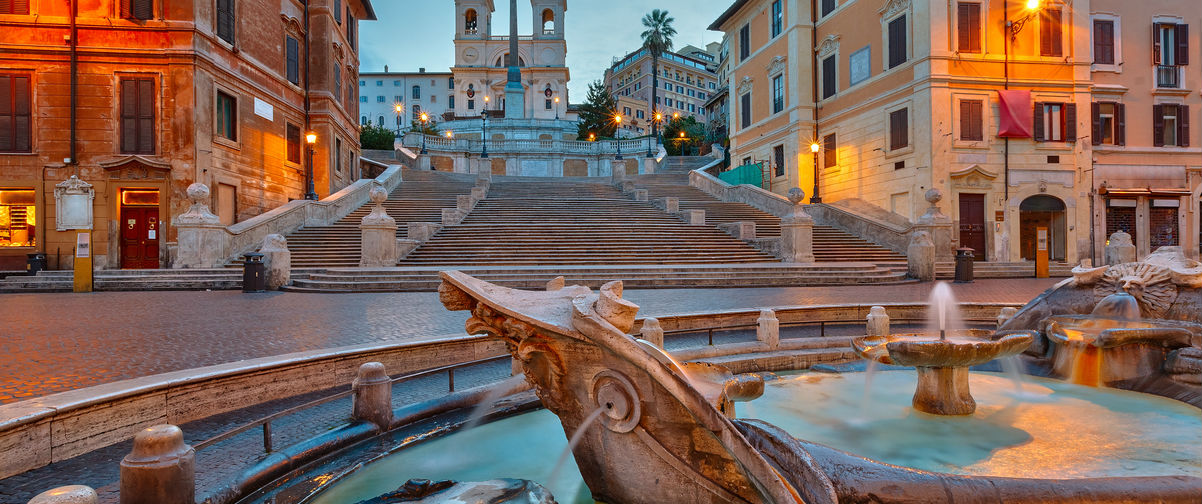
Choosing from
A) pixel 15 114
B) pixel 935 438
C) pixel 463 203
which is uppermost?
pixel 15 114

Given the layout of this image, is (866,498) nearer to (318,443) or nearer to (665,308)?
(318,443)

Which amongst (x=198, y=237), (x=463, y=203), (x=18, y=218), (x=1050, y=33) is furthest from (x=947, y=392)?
(x=18, y=218)

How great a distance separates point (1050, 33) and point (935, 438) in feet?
88.8

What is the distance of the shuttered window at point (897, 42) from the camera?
81.1 feet

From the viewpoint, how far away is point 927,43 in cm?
2345

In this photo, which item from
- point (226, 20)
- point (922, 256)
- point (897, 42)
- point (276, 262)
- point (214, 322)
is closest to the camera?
point (214, 322)

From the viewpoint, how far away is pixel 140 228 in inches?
803

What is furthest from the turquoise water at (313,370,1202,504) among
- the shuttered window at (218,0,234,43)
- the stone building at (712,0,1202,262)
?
the shuttered window at (218,0,234,43)

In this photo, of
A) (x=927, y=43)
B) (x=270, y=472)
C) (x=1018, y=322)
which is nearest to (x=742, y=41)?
(x=927, y=43)

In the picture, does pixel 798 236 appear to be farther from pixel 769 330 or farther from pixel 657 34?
pixel 657 34

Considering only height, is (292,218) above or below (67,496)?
above

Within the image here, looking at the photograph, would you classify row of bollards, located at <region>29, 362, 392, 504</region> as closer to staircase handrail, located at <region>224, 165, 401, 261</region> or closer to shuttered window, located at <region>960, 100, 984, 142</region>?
staircase handrail, located at <region>224, 165, 401, 261</region>

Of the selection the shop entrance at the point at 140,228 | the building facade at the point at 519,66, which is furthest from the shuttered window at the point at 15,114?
the building facade at the point at 519,66

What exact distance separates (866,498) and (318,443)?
10.7ft
